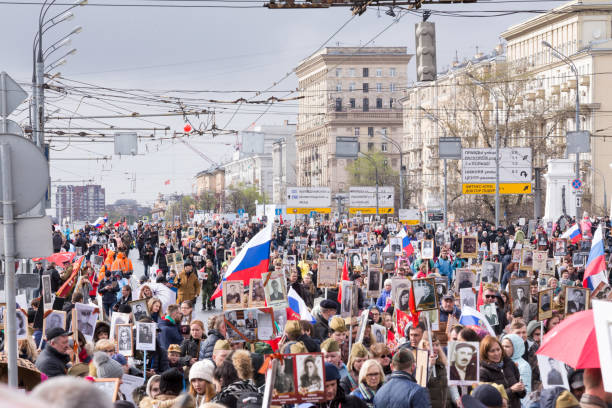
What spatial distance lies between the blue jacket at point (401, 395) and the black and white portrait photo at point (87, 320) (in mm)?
5340

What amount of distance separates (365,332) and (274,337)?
1.05 m

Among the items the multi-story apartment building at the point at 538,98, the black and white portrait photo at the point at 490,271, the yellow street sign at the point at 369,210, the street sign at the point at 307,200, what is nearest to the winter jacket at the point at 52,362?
the black and white portrait photo at the point at 490,271

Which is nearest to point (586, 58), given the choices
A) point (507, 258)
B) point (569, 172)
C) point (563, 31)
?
point (563, 31)

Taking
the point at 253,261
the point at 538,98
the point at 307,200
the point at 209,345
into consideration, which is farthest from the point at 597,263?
the point at 538,98

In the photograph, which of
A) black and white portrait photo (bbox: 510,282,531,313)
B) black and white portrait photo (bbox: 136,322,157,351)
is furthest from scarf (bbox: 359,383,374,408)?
black and white portrait photo (bbox: 510,282,531,313)

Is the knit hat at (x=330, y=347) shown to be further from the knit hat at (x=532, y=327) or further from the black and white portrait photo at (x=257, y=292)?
the knit hat at (x=532, y=327)

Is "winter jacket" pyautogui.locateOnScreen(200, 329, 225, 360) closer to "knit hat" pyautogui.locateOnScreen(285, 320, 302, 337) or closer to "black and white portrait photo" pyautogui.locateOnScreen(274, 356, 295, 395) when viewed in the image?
"knit hat" pyautogui.locateOnScreen(285, 320, 302, 337)

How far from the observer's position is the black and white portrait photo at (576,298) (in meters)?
12.4

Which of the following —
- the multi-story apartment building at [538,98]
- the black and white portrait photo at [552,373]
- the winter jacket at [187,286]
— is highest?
the multi-story apartment building at [538,98]

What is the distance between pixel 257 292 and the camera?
11.6 m

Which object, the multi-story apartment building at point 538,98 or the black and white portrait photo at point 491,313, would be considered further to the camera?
the multi-story apartment building at point 538,98

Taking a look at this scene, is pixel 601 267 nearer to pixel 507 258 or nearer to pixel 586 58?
pixel 507 258

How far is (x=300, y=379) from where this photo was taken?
640 centimetres

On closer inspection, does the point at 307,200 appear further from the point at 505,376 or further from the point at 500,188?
the point at 505,376
